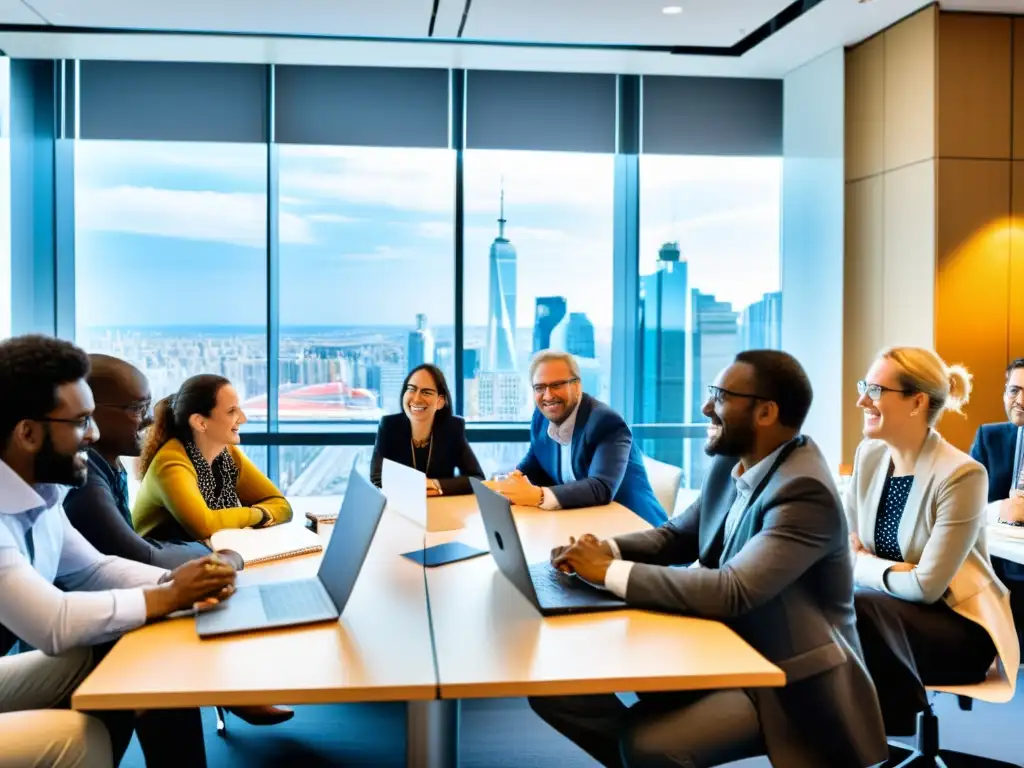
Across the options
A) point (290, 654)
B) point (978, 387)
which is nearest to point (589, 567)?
point (290, 654)

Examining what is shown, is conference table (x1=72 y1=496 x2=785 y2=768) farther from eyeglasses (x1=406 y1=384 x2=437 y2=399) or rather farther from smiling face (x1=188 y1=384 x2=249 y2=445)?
eyeglasses (x1=406 y1=384 x2=437 y2=399)

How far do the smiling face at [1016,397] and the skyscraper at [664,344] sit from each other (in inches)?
97.1

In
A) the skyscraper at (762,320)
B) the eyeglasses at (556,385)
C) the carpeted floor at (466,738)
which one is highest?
the skyscraper at (762,320)

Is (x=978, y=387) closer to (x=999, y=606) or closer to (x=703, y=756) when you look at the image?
(x=999, y=606)

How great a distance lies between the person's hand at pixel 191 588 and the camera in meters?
2.03

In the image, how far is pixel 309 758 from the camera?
307 centimetres

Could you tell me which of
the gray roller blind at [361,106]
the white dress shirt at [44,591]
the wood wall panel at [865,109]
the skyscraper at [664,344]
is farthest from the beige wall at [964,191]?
the white dress shirt at [44,591]

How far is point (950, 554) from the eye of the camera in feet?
8.41

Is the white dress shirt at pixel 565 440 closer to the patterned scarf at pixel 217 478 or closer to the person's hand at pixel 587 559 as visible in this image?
the patterned scarf at pixel 217 478

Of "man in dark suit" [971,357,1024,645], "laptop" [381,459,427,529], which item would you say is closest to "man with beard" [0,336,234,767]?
"laptop" [381,459,427,529]

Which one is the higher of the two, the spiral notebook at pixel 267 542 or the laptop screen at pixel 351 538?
the laptop screen at pixel 351 538

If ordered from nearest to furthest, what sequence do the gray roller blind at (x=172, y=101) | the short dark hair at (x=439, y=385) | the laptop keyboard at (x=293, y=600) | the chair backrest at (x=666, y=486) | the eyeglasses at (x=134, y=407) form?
the laptop keyboard at (x=293, y=600) → the eyeglasses at (x=134, y=407) → the chair backrest at (x=666, y=486) → the short dark hair at (x=439, y=385) → the gray roller blind at (x=172, y=101)

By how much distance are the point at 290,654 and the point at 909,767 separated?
6.56 feet

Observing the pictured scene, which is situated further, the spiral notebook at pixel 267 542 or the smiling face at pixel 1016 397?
the smiling face at pixel 1016 397
